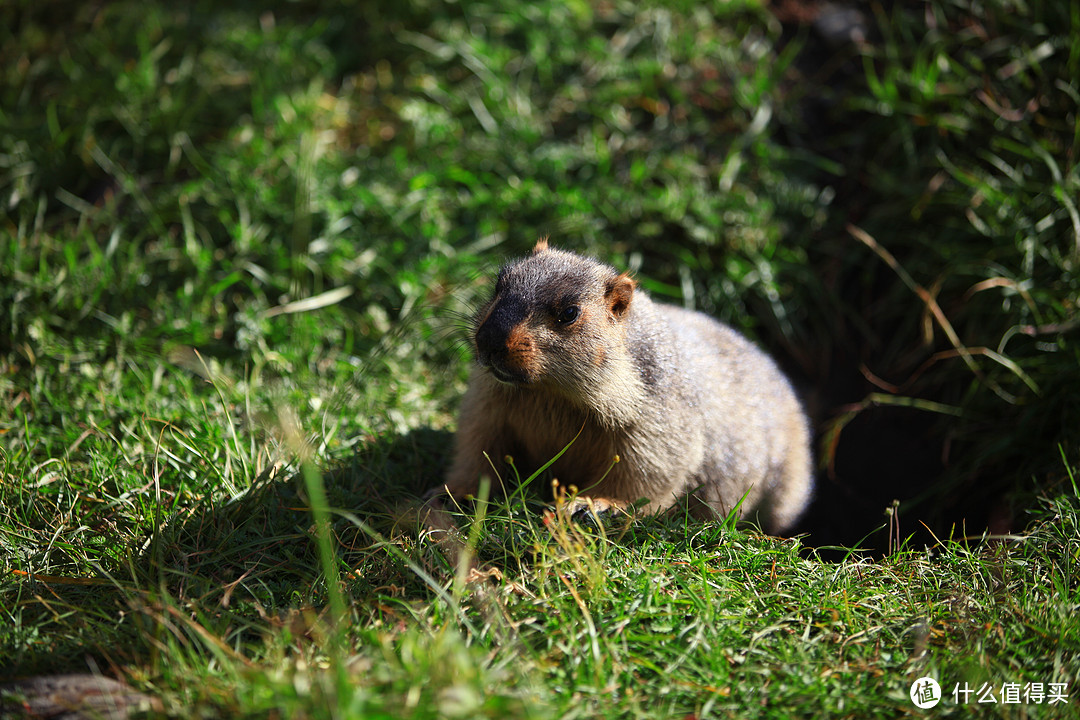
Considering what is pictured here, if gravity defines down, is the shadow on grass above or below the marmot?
below

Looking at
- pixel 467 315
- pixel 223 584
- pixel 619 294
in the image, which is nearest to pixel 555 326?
pixel 619 294

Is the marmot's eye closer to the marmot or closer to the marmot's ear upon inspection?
the marmot

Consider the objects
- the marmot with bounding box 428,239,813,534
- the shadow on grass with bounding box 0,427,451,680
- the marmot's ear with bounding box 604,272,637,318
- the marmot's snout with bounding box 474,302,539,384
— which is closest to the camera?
the shadow on grass with bounding box 0,427,451,680

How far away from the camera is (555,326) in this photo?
3.65m

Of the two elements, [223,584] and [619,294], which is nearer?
[223,584]

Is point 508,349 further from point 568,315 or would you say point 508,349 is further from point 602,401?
point 602,401

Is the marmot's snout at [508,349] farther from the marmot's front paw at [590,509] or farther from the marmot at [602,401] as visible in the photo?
the marmot's front paw at [590,509]

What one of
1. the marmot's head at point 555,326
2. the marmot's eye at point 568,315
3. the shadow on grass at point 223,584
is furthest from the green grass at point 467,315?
the marmot's eye at point 568,315

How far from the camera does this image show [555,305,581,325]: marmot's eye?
3658mm

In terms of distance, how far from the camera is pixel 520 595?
10.4 feet

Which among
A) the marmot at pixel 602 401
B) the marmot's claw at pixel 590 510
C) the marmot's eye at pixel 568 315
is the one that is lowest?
the marmot's claw at pixel 590 510

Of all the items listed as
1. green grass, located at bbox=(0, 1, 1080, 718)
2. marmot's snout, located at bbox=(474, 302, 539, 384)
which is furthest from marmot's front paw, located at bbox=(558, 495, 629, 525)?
marmot's snout, located at bbox=(474, 302, 539, 384)

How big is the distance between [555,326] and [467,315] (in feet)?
4.59

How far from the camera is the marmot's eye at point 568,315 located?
12.0 feet
